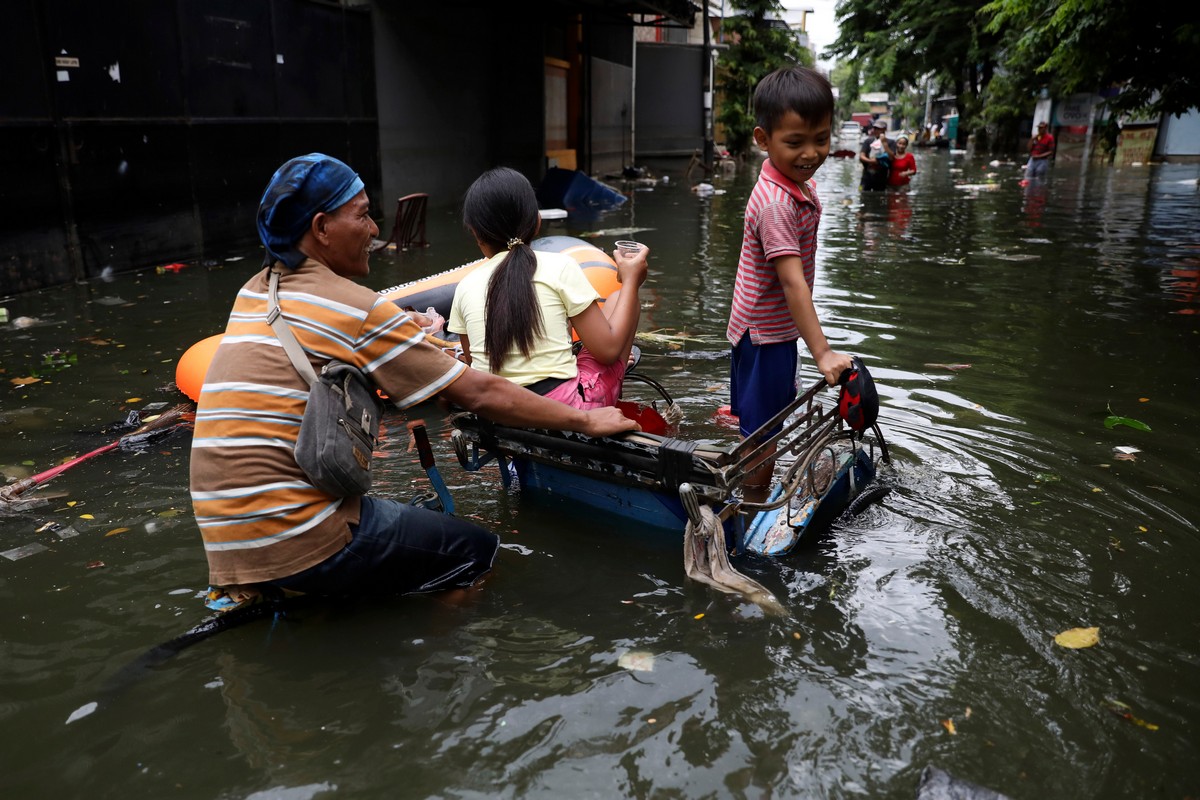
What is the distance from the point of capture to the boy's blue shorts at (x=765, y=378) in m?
3.57

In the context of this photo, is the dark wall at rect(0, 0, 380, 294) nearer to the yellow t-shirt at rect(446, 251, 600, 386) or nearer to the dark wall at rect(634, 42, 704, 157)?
the yellow t-shirt at rect(446, 251, 600, 386)

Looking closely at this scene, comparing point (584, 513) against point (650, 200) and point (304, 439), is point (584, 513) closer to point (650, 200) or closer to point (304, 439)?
point (304, 439)

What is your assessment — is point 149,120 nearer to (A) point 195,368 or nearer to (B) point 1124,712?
(A) point 195,368

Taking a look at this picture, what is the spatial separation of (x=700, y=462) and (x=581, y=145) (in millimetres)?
20385

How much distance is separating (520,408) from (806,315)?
114cm

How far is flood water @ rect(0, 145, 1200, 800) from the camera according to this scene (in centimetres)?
232

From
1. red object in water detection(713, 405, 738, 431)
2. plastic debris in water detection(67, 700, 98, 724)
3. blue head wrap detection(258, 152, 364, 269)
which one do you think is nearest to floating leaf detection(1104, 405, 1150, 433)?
red object in water detection(713, 405, 738, 431)

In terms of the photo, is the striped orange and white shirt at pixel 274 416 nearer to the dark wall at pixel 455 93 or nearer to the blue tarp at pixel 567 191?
the dark wall at pixel 455 93

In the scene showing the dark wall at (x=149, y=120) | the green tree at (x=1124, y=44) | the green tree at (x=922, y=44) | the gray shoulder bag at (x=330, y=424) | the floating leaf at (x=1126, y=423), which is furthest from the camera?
the green tree at (x=922, y=44)

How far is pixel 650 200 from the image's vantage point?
61.1 feet

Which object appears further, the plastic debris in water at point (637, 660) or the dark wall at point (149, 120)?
the dark wall at point (149, 120)

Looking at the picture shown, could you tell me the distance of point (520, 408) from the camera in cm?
291

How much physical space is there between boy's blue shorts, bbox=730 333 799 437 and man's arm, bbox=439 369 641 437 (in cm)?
75

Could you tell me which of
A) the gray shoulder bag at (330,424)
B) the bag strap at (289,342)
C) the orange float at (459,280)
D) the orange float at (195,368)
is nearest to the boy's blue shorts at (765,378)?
the gray shoulder bag at (330,424)
